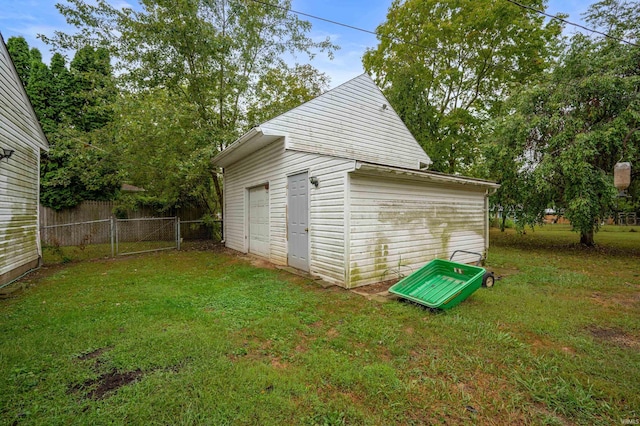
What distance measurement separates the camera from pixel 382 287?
17.0ft

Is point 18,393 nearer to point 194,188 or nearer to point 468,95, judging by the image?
point 194,188

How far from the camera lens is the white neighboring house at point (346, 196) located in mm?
5191

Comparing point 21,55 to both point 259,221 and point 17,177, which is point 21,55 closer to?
point 17,177

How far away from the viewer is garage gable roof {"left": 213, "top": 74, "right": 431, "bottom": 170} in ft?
24.0

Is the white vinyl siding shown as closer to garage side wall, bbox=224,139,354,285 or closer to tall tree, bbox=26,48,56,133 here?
garage side wall, bbox=224,139,354,285

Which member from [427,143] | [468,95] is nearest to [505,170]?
[427,143]

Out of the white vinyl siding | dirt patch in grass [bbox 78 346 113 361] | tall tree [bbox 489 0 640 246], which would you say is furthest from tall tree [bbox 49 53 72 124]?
tall tree [bbox 489 0 640 246]

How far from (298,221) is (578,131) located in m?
9.29

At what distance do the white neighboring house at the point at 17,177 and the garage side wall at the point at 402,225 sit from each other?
262 inches

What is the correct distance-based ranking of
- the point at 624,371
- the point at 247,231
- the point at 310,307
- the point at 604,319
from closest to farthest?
the point at 624,371
the point at 604,319
the point at 310,307
the point at 247,231

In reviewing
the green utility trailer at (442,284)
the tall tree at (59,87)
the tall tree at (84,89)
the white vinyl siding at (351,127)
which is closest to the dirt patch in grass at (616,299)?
the green utility trailer at (442,284)

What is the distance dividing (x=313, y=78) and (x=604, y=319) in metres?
15.7

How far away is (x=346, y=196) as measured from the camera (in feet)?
16.3

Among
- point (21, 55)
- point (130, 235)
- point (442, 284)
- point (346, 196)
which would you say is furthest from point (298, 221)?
point (21, 55)
